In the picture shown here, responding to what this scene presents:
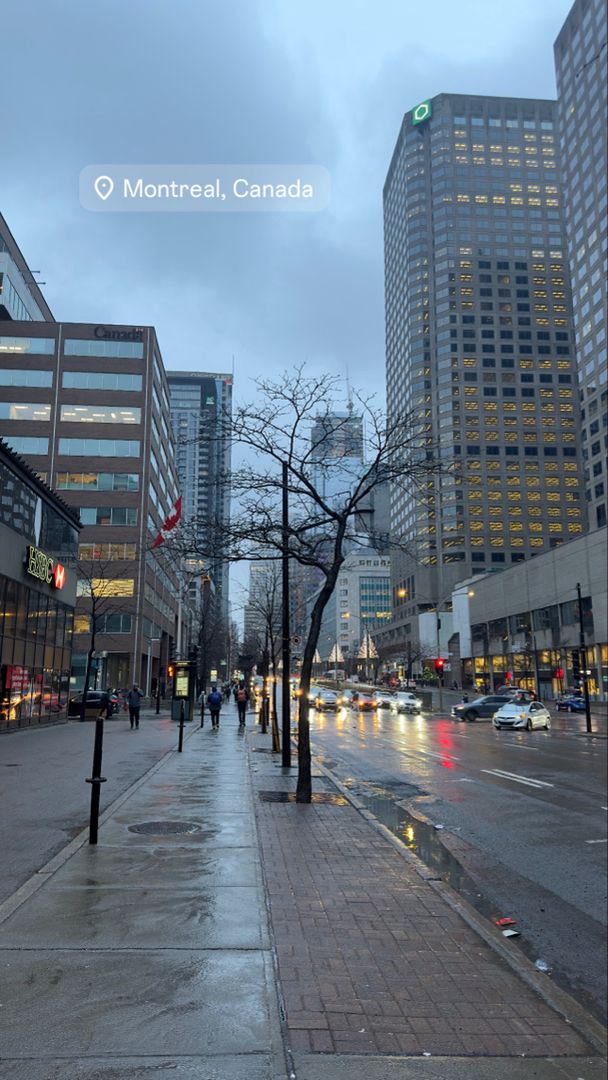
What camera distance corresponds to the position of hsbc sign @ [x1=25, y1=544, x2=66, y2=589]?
26562 millimetres

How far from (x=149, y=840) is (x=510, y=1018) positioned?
5.00 m

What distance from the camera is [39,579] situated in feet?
91.6

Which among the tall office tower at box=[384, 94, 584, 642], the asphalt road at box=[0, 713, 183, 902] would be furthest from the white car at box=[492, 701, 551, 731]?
the tall office tower at box=[384, 94, 584, 642]

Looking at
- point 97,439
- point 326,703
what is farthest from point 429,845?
point 97,439

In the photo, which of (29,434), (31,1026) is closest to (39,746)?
(31,1026)

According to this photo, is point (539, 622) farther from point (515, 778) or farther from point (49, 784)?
point (49, 784)

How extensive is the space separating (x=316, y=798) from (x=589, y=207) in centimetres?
11482

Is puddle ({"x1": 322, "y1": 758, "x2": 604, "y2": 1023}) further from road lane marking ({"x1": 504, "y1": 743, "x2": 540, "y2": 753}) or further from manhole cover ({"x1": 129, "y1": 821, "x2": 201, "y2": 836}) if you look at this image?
road lane marking ({"x1": 504, "y1": 743, "x2": 540, "y2": 753})

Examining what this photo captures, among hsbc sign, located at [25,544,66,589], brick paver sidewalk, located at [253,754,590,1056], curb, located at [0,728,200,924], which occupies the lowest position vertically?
brick paver sidewalk, located at [253,754,590,1056]

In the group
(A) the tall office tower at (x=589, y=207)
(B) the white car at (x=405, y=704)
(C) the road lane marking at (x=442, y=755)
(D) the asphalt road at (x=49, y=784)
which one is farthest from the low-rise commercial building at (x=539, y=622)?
(D) the asphalt road at (x=49, y=784)

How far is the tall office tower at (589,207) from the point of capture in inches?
3851

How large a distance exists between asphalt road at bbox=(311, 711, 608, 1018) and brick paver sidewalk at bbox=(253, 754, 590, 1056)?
1.02 metres

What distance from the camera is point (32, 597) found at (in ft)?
91.8

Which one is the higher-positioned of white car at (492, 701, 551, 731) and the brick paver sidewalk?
the brick paver sidewalk
